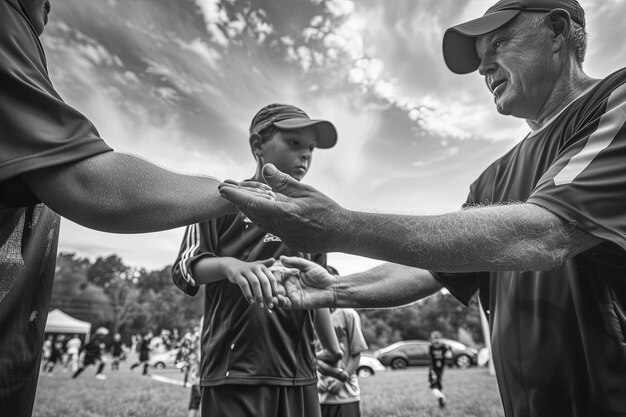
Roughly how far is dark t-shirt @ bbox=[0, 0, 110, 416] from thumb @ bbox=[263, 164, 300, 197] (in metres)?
0.45

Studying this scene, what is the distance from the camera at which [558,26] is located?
6.11 ft

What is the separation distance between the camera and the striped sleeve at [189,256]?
247 cm

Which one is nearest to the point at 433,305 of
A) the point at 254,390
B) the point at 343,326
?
the point at 343,326

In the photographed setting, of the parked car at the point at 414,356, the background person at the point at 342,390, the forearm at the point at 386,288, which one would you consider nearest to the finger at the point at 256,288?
the forearm at the point at 386,288

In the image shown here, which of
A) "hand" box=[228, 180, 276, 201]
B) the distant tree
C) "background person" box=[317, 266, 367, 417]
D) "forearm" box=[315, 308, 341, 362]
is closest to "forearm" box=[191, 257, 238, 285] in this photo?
"hand" box=[228, 180, 276, 201]

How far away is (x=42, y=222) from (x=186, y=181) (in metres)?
0.48

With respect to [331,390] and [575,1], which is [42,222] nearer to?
[575,1]

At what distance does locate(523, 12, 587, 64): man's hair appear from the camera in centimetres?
187

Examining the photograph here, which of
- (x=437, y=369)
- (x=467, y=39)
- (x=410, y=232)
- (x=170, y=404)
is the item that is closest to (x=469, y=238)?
(x=410, y=232)

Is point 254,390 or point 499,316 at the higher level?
point 499,316

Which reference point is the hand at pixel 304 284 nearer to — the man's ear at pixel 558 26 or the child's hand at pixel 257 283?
the child's hand at pixel 257 283

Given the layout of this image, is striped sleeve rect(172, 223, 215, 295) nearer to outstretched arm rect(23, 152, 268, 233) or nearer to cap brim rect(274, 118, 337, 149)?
cap brim rect(274, 118, 337, 149)

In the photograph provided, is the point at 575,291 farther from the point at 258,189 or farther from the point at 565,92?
the point at 258,189

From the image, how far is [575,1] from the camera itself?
6.30ft
